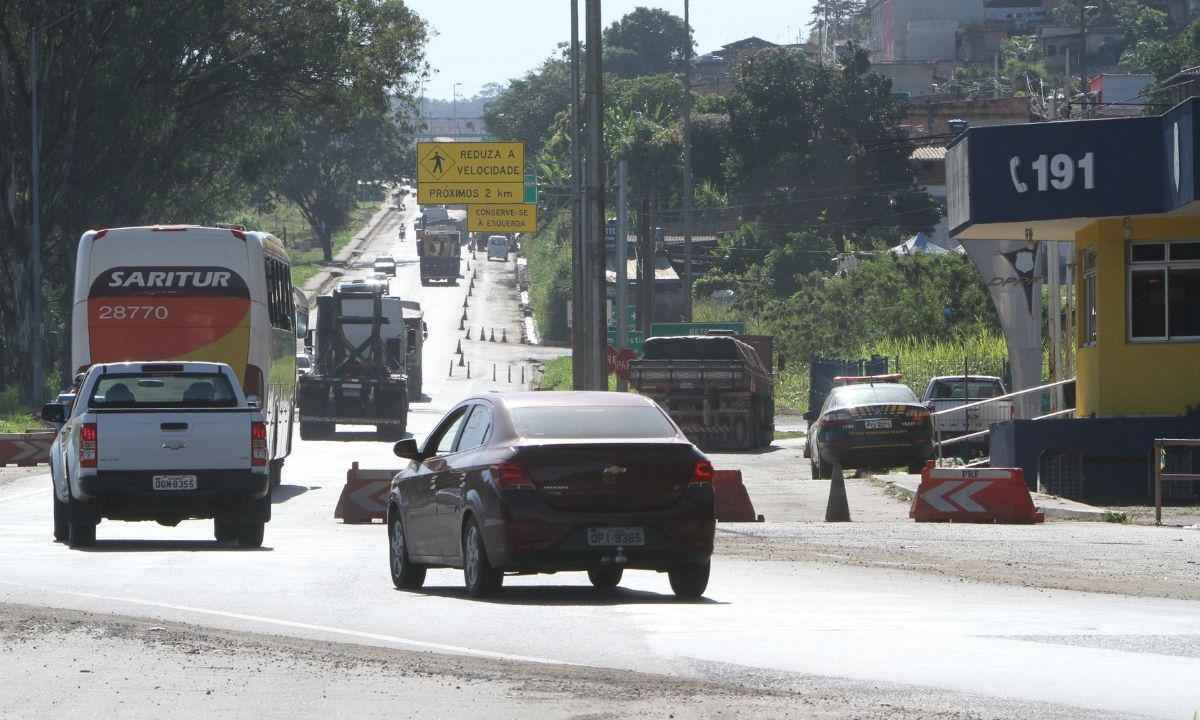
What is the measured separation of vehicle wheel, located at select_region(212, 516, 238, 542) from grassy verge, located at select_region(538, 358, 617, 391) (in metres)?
48.2

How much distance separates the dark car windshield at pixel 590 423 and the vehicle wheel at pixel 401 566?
6.48ft

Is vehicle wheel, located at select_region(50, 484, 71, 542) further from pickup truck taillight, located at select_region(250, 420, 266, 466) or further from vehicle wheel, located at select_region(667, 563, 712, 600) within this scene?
vehicle wheel, located at select_region(667, 563, 712, 600)

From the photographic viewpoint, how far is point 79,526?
20.2 m

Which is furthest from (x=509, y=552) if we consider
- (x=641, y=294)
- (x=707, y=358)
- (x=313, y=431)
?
(x=641, y=294)

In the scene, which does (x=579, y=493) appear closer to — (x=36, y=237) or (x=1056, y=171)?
(x=1056, y=171)

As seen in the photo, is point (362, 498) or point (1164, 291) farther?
point (1164, 291)

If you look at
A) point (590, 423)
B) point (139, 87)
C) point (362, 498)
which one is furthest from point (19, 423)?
point (590, 423)

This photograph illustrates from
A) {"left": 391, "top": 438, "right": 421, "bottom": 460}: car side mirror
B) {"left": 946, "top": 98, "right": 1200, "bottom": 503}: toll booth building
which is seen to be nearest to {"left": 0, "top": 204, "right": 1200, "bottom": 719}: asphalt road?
{"left": 391, "top": 438, "right": 421, "bottom": 460}: car side mirror

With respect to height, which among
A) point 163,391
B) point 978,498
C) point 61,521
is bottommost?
point 978,498

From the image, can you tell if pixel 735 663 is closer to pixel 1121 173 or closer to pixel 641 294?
pixel 1121 173

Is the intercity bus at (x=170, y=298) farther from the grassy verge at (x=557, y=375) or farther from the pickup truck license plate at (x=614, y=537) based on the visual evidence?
the grassy verge at (x=557, y=375)

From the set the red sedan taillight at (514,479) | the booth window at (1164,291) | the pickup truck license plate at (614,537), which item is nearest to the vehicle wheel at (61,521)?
the red sedan taillight at (514,479)

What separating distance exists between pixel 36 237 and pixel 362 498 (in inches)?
1368

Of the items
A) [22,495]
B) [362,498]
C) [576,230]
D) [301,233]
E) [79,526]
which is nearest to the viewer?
[79,526]
